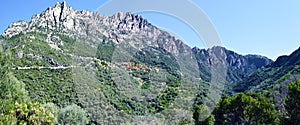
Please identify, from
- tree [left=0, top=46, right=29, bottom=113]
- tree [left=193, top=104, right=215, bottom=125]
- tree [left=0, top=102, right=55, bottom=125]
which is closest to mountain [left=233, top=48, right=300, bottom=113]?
tree [left=193, top=104, right=215, bottom=125]

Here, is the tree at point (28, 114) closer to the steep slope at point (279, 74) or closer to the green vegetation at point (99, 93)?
the green vegetation at point (99, 93)

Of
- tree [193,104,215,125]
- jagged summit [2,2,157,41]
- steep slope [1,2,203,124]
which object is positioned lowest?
tree [193,104,215,125]

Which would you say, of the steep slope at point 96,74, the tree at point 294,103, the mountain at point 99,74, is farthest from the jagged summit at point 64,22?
the tree at point 294,103

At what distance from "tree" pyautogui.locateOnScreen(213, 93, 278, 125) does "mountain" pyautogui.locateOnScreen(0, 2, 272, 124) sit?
478 inches

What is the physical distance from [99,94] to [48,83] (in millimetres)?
13615

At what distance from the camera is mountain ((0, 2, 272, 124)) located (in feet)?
238

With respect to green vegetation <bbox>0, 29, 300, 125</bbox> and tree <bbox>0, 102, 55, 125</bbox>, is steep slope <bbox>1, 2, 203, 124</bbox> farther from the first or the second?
tree <bbox>0, 102, 55, 125</bbox>

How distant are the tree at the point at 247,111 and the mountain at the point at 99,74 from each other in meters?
12.1

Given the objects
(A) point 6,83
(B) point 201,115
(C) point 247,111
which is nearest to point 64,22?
(B) point 201,115

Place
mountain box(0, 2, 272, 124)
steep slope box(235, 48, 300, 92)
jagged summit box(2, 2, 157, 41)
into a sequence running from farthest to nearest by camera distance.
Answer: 1. jagged summit box(2, 2, 157, 41)
2. steep slope box(235, 48, 300, 92)
3. mountain box(0, 2, 272, 124)

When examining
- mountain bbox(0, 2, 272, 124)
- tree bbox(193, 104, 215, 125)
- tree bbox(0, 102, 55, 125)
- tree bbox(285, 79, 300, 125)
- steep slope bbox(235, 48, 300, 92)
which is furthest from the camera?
steep slope bbox(235, 48, 300, 92)

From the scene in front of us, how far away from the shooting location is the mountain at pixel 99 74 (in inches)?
2852

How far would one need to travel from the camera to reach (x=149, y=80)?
11038 cm

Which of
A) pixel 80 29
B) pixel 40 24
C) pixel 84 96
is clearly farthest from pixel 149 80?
pixel 40 24
